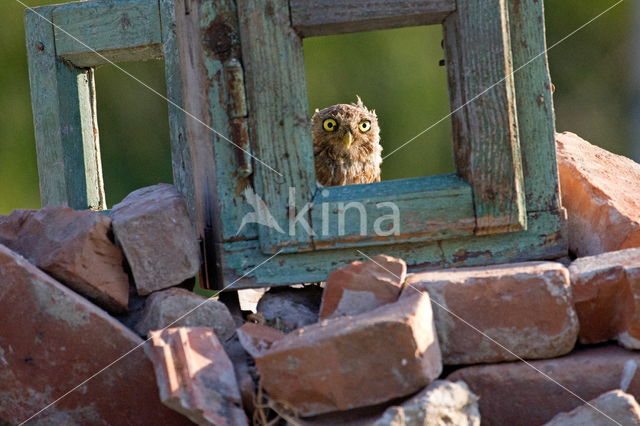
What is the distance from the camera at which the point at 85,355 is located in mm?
2998

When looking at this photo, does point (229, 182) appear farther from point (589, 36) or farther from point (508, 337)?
point (589, 36)

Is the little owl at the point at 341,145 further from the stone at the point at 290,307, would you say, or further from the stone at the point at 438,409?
the stone at the point at 438,409

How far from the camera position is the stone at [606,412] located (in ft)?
8.39

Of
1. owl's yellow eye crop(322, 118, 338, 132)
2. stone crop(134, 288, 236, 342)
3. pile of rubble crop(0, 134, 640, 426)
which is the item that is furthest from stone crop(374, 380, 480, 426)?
owl's yellow eye crop(322, 118, 338, 132)

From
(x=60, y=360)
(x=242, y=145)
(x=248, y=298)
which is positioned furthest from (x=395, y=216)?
(x=248, y=298)

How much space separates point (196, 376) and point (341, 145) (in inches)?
167

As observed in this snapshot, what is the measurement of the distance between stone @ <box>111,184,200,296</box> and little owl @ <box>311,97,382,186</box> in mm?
3416

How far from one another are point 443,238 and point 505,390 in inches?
31.4

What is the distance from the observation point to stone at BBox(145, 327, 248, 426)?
2.62 metres

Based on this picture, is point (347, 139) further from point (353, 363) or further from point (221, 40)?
point (353, 363)

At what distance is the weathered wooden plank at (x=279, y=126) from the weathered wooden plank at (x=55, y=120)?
2.10 metres

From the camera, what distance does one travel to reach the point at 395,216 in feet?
11.5

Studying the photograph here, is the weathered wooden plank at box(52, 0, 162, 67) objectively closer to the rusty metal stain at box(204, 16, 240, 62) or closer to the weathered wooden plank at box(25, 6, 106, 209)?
the weathered wooden plank at box(25, 6, 106, 209)

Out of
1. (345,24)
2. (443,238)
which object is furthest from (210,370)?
(345,24)
